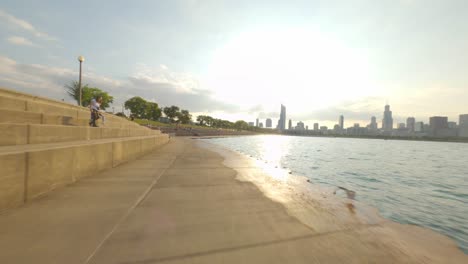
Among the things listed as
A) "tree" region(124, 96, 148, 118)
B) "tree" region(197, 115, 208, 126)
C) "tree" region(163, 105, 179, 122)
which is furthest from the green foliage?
"tree" region(197, 115, 208, 126)

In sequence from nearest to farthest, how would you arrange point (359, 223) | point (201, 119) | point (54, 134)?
point (359, 223)
point (54, 134)
point (201, 119)

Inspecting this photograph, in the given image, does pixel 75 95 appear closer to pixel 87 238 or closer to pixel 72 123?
pixel 72 123

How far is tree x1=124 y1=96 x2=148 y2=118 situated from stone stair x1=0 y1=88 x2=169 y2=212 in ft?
282

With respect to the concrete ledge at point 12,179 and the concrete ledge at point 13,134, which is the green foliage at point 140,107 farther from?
the concrete ledge at point 12,179

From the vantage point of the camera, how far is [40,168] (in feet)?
13.2

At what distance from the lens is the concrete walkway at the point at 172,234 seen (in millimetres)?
2449

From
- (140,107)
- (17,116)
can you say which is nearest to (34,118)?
(17,116)

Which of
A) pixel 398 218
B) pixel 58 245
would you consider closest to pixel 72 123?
pixel 58 245

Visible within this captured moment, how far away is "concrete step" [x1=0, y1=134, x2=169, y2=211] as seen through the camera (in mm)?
3375

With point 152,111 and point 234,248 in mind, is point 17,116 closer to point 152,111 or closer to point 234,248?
point 234,248

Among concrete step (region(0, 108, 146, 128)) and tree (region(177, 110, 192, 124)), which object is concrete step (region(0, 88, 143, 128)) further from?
tree (region(177, 110, 192, 124))

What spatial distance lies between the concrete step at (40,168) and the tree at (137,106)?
90926mm

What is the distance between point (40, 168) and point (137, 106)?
3697 inches

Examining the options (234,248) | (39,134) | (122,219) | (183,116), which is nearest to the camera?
(234,248)
